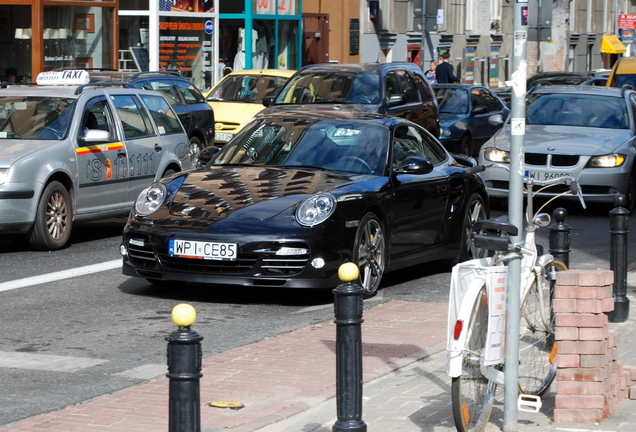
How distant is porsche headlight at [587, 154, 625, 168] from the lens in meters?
16.0

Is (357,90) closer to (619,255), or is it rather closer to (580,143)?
(580,143)

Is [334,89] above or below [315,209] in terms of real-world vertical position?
above

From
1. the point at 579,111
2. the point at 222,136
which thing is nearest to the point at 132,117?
the point at 579,111

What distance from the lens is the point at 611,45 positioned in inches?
2424

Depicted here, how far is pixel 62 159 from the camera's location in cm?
1231

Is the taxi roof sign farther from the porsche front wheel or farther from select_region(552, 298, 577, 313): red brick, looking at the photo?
select_region(552, 298, 577, 313): red brick

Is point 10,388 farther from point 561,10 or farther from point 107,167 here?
point 561,10

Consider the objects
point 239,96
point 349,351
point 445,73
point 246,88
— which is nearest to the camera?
point 349,351

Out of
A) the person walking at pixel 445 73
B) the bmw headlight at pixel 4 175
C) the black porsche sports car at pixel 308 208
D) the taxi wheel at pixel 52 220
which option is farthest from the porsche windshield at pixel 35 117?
the person walking at pixel 445 73

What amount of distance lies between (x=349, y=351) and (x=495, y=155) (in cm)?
1143

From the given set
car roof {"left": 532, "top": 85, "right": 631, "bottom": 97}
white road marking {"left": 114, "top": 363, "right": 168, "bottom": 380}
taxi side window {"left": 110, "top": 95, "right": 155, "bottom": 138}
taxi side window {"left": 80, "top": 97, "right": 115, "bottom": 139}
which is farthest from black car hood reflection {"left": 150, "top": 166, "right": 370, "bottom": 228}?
car roof {"left": 532, "top": 85, "right": 631, "bottom": 97}

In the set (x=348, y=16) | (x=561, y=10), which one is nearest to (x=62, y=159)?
(x=348, y=16)

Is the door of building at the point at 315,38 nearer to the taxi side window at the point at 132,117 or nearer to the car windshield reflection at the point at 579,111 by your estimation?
the car windshield reflection at the point at 579,111

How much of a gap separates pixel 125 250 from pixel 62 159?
2.74 metres
